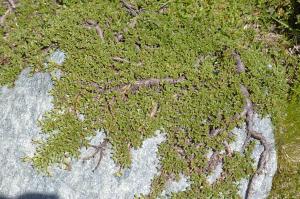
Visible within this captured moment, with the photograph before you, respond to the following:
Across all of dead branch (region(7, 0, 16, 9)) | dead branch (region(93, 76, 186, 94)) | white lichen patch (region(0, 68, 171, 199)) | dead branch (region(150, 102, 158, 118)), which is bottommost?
white lichen patch (region(0, 68, 171, 199))

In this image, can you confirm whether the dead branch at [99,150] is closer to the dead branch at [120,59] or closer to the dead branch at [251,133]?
the dead branch at [120,59]

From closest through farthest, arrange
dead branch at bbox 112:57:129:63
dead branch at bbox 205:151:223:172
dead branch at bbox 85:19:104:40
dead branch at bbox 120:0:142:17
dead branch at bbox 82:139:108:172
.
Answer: dead branch at bbox 205:151:223:172, dead branch at bbox 82:139:108:172, dead branch at bbox 112:57:129:63, dead branch at bbox 85:19:104:40, dead branch at bbox 120:0:142:17

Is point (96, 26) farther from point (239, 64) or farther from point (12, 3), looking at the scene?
point (239, 64)

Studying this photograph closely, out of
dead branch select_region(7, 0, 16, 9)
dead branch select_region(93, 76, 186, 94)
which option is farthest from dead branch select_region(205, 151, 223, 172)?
dead branch select_region(7, 0, 16, 9)

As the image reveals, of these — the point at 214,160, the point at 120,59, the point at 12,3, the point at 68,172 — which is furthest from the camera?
the point at 12,3

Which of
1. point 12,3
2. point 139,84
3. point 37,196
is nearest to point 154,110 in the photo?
point 139,84

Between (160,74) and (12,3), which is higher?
(12,3)

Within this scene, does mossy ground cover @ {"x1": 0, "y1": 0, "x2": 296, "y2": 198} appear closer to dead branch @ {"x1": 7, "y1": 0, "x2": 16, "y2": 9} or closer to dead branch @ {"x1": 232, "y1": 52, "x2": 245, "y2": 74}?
dead branch @ {"x1": 232, "y1": 52, "x2": 245, "y2": 74}

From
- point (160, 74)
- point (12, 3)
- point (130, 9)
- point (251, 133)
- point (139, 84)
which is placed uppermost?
point (130, 9)

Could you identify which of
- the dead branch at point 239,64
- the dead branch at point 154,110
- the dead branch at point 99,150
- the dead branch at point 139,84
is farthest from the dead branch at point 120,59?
the dead branch at point 239,64
